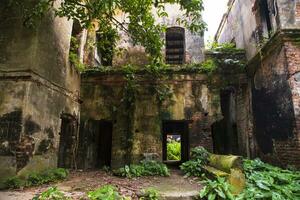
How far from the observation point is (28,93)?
669 cm

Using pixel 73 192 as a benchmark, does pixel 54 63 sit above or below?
above

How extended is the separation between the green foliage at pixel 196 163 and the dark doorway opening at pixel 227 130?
3.47 meters

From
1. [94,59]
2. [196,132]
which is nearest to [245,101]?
[196,132]

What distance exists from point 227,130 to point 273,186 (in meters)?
7.14

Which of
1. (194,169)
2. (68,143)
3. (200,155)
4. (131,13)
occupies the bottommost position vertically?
(194,169)

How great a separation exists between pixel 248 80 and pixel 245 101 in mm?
875

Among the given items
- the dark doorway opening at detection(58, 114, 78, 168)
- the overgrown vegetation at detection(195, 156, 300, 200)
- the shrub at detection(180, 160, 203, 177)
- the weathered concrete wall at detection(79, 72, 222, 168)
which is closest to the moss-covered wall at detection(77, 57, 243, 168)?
the weathered concrete wall at detection(79, 72, 222, 168)

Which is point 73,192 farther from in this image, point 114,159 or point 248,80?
point 248,80

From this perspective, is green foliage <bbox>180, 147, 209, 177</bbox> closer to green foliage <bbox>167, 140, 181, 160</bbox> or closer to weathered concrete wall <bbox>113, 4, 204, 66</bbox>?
weathered concrete wall <bbox>113, 4, 204, 66</bbox>

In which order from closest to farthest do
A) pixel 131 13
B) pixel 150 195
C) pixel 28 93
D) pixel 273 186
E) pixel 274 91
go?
1. pixel 150 195
2. pixel 273 186
3. pixel 28 93
4. pixel 131 13
5. pixel 274 91

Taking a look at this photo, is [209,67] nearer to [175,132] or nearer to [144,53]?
[144,53]

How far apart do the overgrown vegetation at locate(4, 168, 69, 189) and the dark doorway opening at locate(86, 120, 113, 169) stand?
2.99m

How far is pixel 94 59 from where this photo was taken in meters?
11.4

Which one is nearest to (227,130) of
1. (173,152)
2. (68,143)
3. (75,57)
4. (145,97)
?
(145,97)
